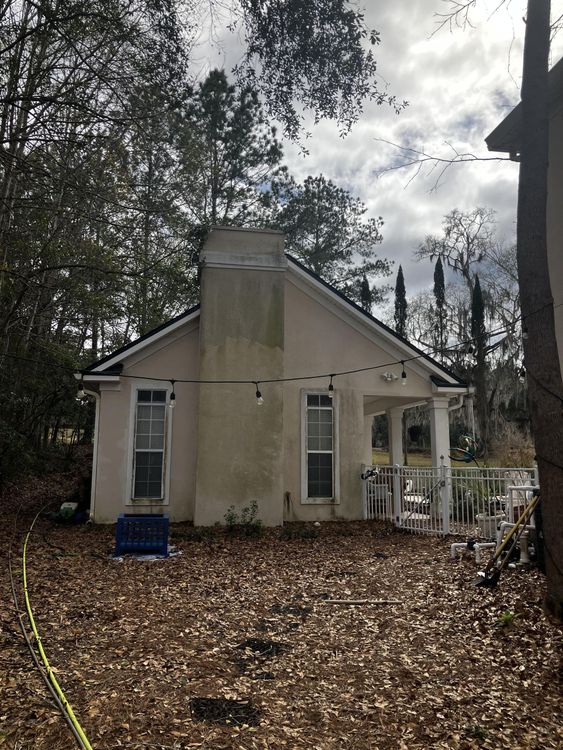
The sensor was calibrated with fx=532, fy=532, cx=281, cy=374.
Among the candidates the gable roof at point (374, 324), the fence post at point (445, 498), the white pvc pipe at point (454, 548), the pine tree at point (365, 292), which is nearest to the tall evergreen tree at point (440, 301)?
the pine tree at point (365, 292)

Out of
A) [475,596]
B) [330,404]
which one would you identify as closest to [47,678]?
[475,596]

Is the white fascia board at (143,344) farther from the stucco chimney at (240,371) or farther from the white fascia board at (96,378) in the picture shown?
the stucco chimney at (240,371)

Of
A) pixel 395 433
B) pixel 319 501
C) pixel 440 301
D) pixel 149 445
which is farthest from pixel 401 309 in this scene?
pixel 149 445

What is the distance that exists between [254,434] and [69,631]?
6022mm

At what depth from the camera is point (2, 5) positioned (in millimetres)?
6363

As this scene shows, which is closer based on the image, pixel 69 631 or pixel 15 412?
pixel 69 631

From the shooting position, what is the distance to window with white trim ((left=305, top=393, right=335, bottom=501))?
11.7 metres

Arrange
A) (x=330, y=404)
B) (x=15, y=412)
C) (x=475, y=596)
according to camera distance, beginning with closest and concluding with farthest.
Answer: (x=475, y=596) → (x=330, y=404) → (x=15, y=412)

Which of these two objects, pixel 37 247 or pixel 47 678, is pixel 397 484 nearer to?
pixel 47 678

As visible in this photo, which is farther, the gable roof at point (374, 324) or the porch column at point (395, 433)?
the porch column at point (395, 433)

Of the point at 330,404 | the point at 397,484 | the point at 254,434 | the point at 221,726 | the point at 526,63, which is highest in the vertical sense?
the point at 526,63

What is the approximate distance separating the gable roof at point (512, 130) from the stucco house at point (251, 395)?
171 inches

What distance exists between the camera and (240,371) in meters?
11.1

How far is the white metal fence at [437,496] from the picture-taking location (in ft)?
31.1
